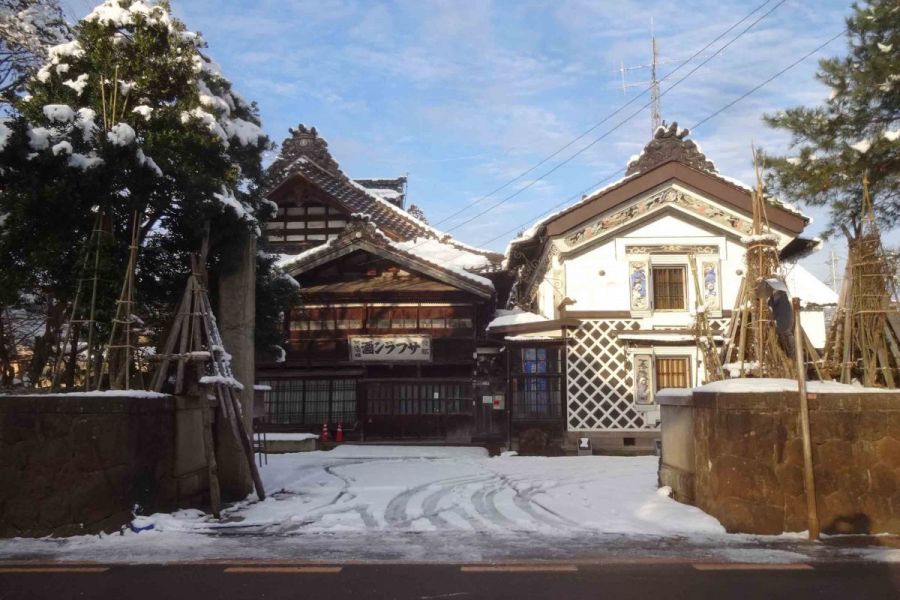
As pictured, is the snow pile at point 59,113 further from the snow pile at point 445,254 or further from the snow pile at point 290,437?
the snow pile at point 445,254

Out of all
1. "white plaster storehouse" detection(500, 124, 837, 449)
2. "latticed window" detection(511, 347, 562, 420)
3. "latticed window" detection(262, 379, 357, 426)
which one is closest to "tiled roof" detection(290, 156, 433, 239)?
"latticed window" detection(262, 379, 357, 426)

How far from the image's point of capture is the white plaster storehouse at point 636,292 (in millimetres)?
19391

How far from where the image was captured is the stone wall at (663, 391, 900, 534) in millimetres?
8070

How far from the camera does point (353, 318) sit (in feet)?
72.3

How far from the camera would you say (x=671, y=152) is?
20.2 metres

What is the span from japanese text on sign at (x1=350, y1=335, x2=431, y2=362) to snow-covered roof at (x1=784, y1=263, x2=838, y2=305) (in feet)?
35.0

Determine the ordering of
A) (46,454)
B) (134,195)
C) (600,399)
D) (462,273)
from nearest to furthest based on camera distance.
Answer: (46,454)
(134,195)
(600,399)
(462,273)

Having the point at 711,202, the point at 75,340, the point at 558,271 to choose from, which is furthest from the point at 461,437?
the point at 75,340

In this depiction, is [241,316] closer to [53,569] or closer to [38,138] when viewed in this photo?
[38,138]

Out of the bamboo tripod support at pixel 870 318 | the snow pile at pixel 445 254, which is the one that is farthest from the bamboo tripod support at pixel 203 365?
the snow pile at pixel 445 254

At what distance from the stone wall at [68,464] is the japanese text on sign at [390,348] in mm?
13201

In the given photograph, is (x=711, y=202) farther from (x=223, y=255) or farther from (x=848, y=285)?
(x=223, y=255)

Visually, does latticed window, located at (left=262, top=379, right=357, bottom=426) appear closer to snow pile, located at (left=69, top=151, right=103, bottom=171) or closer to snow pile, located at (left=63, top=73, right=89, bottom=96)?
snow pile, located at (left=63, top=73, right=89, bottom=96)

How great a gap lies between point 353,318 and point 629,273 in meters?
8.48
